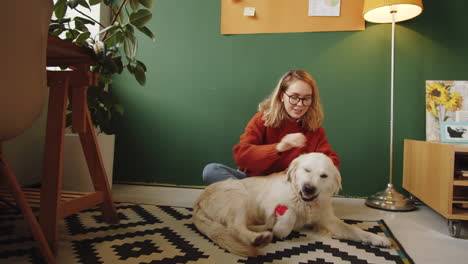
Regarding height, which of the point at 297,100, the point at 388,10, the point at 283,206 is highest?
the point at 388,10

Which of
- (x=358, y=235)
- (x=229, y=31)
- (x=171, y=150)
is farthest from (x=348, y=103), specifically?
(x=171, y=150)

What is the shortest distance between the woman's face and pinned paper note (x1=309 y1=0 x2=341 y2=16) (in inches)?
35.7

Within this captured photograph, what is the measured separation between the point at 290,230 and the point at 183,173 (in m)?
1.37

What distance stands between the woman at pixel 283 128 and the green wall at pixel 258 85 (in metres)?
0.60

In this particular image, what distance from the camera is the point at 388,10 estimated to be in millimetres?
2146

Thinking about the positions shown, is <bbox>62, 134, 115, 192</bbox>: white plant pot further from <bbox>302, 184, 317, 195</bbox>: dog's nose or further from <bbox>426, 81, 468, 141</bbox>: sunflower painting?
<bbox>426, 81, 468, 141</bbox>: sunflower painting

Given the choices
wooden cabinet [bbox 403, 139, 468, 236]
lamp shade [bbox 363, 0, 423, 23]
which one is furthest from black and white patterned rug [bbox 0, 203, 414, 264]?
lamp shade [bbox 363, 0, 423, 23]

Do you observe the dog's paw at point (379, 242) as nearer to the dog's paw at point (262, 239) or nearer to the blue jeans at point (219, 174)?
the dog's paw at point (262, 239)

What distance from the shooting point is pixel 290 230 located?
4.50 ft

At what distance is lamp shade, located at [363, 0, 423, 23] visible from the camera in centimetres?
195

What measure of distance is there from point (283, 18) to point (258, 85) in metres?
0.53

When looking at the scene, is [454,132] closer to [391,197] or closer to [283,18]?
[391,197]

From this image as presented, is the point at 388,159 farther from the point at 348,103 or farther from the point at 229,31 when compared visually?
the point at 229,31

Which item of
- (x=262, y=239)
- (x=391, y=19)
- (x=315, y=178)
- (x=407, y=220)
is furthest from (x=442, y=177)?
(x=391, y=19)
